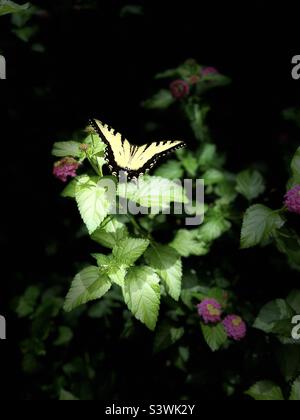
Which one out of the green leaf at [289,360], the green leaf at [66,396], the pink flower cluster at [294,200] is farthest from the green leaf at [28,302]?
the pink flower cluster at [294,200]

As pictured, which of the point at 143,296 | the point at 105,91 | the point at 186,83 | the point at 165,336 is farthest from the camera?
the point at 105,91

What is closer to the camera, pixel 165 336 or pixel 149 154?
pixel 149 154

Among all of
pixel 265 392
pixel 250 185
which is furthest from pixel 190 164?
pixel 265 392

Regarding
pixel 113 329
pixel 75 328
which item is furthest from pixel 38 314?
pixel 113 329

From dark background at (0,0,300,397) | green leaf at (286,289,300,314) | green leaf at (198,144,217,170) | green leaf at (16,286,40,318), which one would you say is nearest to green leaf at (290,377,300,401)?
green leaf at (286,289,300,314)

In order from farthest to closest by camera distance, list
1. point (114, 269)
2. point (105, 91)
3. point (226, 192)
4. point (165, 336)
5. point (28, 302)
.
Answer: point (105, 91), point (28, 302), point (226, 192), point (165, 336), point (114, 269)

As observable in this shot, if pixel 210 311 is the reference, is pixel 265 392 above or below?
below

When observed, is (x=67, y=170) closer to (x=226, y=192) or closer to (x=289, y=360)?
(x=226, y=192)
